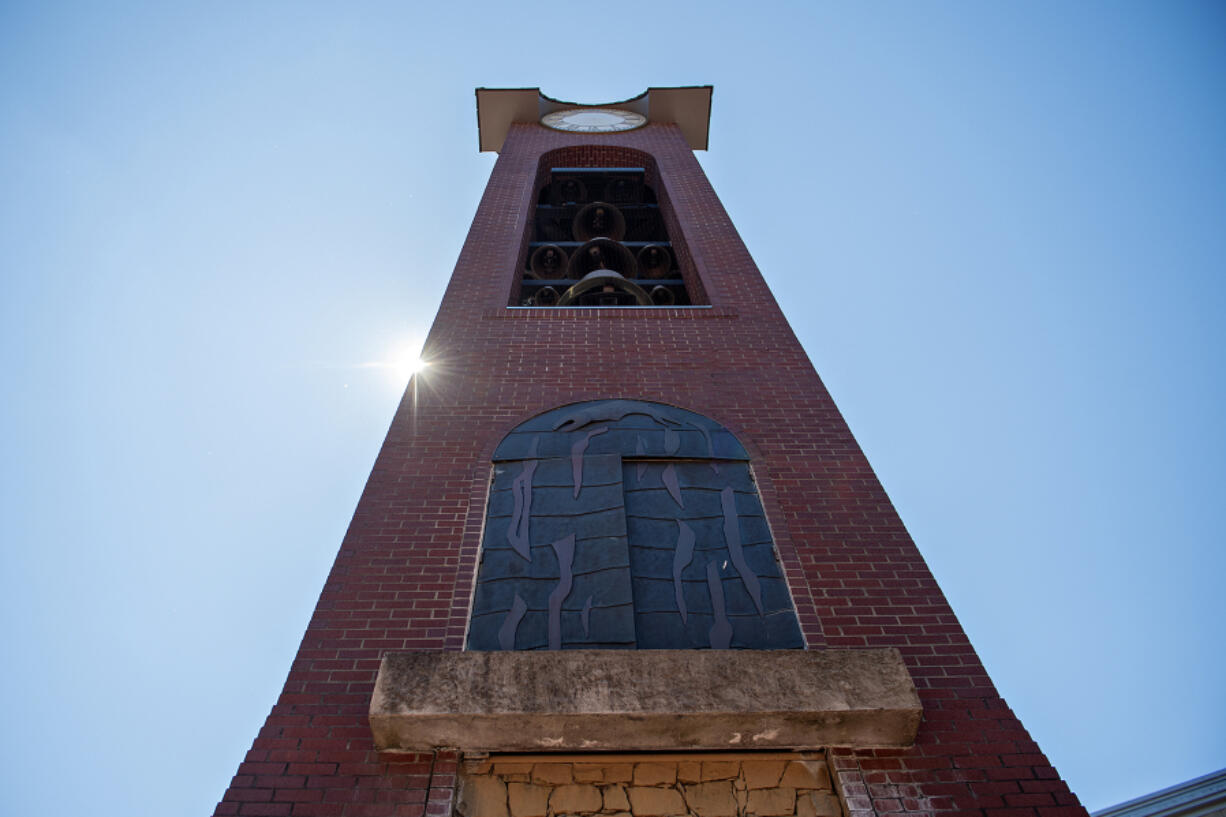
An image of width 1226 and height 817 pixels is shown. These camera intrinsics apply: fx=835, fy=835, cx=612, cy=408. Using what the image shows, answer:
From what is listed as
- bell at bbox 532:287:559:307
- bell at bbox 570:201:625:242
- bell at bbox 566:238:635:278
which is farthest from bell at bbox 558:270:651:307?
bell at bbox 570:201:625:242

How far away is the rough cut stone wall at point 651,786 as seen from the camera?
316 centimetres

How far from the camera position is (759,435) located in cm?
524

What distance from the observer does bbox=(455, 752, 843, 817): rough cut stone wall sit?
316 centimetres

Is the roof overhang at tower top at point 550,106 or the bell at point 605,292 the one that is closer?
the bell at point 605,292

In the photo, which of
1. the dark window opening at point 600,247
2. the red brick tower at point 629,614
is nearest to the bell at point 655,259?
the dark window opening at point 600,247

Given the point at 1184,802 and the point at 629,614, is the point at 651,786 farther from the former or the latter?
the point at 1184,802

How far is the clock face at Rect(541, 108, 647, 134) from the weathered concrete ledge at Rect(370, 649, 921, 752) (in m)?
11.2

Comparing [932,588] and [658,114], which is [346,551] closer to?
[932,588]

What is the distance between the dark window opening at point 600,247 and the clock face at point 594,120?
131 cm

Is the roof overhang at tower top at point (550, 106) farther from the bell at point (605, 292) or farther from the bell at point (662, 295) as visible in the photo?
the bell at point (605, 292)

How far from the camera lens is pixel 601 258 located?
945 cm

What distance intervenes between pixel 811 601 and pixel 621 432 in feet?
5.48

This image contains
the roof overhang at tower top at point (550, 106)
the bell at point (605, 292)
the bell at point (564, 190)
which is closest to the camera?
the bell at point (605, 292)

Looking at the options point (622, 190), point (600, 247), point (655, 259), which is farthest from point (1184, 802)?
point (622, 190)
